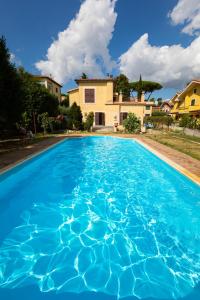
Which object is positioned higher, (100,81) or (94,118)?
(100,81)

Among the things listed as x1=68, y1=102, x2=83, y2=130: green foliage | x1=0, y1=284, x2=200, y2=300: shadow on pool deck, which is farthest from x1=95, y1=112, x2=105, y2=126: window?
x1=0, y1=284, x2=200, y2=300: shadow on pool deck

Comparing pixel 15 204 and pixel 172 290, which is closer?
pixel 172 290

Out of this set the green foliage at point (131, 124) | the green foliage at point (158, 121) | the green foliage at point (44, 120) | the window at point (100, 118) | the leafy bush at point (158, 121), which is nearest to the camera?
the green foliage at point (44, 120)

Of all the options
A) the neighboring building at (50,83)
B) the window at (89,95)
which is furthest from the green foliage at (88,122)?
the neighboring building at (50,83)

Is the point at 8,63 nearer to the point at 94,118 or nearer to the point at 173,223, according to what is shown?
the point at 173,223

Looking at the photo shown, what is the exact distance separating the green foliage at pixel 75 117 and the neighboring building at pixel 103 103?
156 centimetres

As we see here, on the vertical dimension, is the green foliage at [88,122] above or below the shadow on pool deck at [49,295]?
above

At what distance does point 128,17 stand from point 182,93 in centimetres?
2017

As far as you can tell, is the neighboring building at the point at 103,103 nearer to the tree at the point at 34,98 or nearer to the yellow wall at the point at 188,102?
the tree at the point at 34,98

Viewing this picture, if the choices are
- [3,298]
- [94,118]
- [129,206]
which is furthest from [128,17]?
→ [3,298]

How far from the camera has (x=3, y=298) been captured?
256cm

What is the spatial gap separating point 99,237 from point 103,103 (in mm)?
24977

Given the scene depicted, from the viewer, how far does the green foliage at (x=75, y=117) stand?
24.9m

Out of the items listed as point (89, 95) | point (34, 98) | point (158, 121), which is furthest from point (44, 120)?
point (158, 121)
